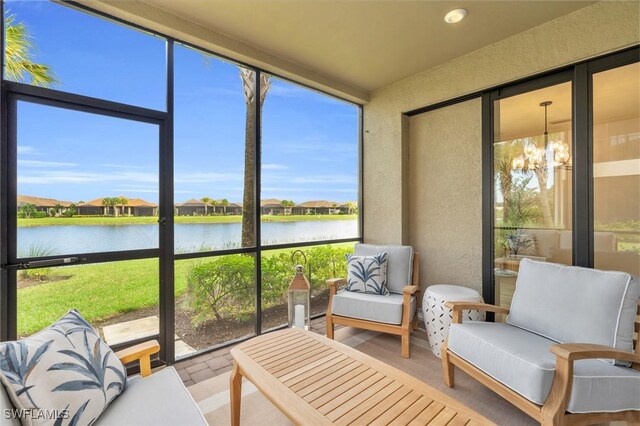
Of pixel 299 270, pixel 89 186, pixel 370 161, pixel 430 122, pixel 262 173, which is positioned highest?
pixel 430 122

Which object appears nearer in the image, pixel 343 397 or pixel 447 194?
pixel 343 397

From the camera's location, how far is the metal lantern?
2723 mm

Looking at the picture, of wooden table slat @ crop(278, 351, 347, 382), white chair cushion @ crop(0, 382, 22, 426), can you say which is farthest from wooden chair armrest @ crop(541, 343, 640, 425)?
white chair cushion @ crop(0, 382, 22, 426)

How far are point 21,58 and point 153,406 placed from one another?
2451mm

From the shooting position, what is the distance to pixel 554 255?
106 inches

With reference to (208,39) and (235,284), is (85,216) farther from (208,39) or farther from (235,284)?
(208,39)

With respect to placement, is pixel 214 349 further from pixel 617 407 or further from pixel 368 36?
pixel 368 36

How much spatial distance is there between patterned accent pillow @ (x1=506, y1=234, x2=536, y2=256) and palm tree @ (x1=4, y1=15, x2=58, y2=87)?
13.9 feet

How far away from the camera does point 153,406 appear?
1291mm

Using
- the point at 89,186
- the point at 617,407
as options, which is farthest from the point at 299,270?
the point at 617,407

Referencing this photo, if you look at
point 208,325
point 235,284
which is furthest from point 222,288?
point 208,325

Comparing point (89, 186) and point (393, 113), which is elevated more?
point (393, 113)

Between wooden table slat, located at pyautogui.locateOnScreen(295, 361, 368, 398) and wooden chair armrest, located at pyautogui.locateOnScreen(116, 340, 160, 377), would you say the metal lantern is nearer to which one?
wooden table slat, located at pyautogui.locateOnScreen(295, 361, 368, 398)

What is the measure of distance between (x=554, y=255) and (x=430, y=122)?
1986 millimetres
